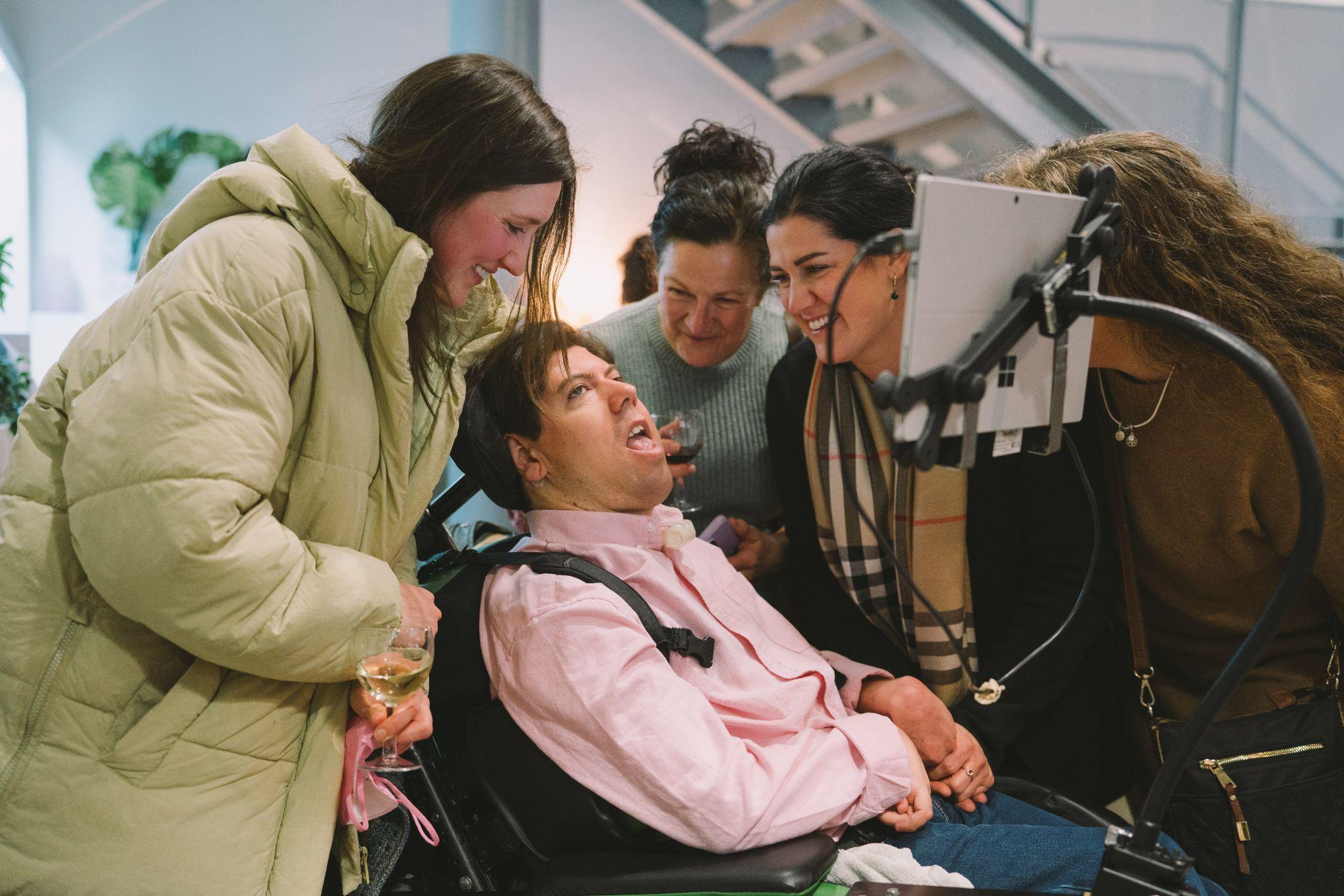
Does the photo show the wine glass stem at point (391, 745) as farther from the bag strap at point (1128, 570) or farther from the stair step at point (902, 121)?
the stair step at point (902, 121)

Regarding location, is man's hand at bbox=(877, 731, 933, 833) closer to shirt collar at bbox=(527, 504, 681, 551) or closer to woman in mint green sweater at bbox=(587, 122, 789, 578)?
shirt collar at bbox=(527, 504, 681, 551)

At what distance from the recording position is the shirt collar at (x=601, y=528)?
200 centimetres

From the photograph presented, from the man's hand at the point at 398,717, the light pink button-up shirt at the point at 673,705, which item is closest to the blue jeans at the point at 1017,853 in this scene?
the light pink button-up shirt at the point at 673,705

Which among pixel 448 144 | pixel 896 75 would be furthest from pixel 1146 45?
pixel 448 144

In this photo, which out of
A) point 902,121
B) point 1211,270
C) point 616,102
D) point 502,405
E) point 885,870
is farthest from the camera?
point 616,102

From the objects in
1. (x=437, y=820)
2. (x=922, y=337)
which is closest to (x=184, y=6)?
(x=437, y=820)

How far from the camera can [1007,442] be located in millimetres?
1250

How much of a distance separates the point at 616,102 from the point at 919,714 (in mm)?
4536

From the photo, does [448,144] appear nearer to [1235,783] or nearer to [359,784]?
[359,784]

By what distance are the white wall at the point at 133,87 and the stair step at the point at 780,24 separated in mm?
1532

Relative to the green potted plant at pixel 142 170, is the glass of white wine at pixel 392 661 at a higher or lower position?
lower

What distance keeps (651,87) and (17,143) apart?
10.2ft

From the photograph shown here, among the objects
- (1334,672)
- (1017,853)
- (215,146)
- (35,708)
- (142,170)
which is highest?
(215,146)

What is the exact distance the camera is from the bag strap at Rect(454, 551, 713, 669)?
1801 mm
